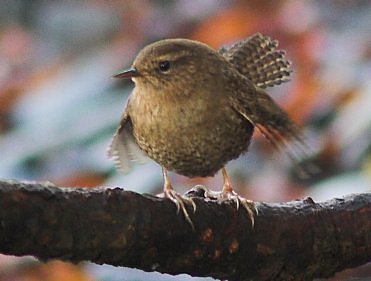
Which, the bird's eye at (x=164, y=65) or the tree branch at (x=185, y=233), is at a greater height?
the bird's eye at (x=164, y=65)

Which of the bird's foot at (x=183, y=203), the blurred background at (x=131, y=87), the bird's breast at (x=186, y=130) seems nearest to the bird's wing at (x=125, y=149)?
the bird's breast at (x=186, y=130)

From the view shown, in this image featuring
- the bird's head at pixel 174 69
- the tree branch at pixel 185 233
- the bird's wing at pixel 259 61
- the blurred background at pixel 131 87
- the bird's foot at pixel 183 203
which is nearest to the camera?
the tree branch at pixel 185 233

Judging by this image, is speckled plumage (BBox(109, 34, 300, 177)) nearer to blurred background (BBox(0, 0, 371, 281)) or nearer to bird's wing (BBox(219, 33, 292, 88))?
bird's wing (BBox(219, 33, 292, 88))

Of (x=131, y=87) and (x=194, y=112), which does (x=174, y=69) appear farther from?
(x=131, y=87)

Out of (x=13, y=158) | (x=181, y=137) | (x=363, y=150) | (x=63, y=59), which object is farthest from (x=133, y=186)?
(x=63, y=59)

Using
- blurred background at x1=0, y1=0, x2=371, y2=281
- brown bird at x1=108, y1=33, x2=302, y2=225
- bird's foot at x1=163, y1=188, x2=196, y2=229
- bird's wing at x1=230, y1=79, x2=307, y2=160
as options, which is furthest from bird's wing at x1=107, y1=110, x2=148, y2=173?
bird's foot at x1=163, y1=188, x2=196, y2=229

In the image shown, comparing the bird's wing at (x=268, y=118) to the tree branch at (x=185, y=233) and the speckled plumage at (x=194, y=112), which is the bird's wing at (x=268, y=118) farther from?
the tree branch at (x=185, y=233)

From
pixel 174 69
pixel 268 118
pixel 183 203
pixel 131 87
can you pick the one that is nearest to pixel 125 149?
pixel 174 69
